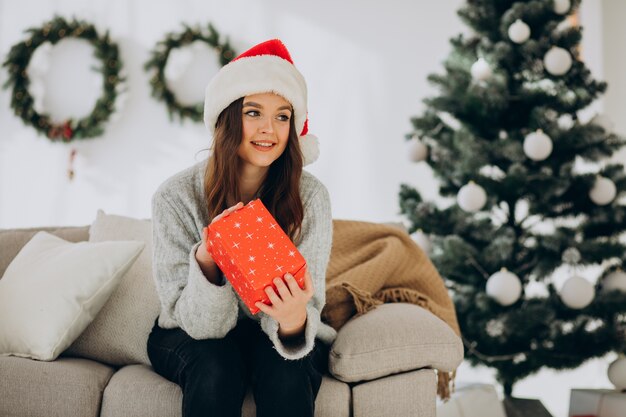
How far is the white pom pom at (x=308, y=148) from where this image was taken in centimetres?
171

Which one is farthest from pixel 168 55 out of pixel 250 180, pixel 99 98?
pixel 250 180

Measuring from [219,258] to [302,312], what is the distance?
0.20 meters

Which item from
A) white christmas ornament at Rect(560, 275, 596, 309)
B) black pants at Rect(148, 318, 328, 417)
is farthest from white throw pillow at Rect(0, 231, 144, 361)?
white christmas ornament at Rect(560, 275, 596, 309)

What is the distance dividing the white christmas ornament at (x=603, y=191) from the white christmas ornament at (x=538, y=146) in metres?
0.24

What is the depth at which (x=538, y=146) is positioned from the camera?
2.46m

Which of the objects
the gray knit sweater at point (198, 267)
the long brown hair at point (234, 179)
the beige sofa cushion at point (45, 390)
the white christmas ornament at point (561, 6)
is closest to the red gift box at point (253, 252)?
the gray knit sweater at point (198, 267)

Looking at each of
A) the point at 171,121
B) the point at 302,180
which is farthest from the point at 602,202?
the point at 171,121

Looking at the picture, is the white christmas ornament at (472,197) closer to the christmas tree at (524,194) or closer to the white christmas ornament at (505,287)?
the christmas tree at (524,194)

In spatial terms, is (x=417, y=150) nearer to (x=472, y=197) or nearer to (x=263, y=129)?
(x=472, y=197)

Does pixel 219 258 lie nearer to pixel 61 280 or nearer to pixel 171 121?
pixel 61 280

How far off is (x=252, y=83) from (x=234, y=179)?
235 millimetres

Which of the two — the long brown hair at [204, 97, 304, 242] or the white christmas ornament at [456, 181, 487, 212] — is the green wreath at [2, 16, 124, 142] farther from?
the long brown hair at [204, 97, 304, 242]

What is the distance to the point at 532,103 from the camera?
2.62 m

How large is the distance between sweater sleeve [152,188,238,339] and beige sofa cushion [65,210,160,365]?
1.13ft
